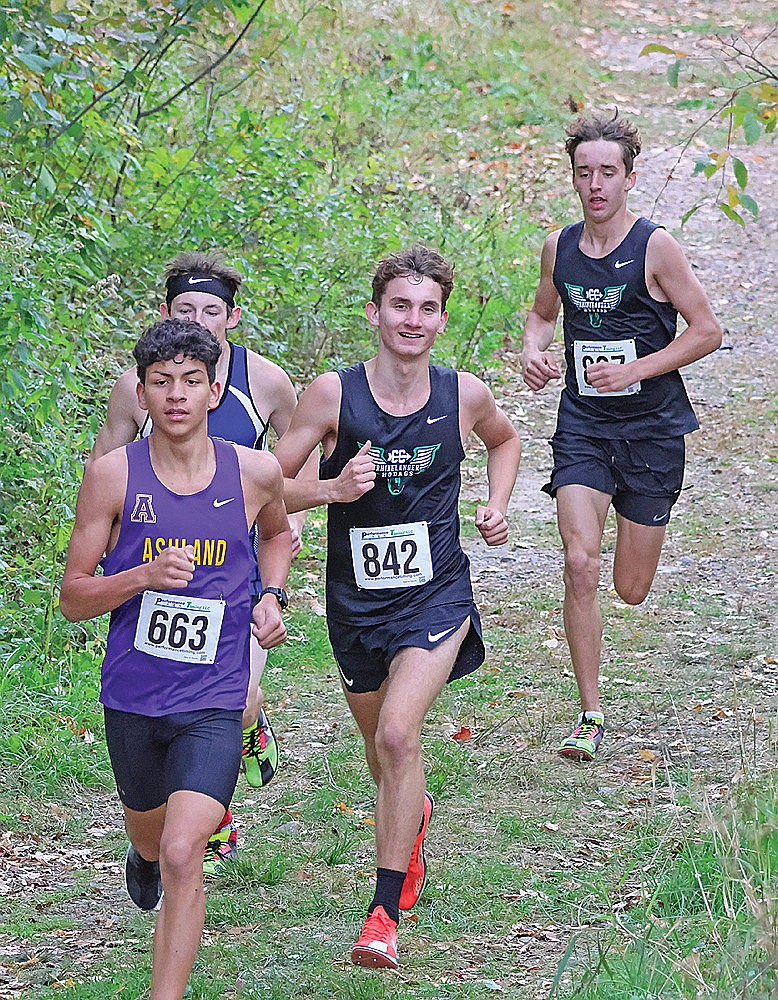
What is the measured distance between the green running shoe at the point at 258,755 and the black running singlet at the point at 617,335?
187 cm

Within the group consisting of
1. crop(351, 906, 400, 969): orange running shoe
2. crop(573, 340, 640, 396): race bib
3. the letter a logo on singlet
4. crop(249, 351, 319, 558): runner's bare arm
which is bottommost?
crop(351, 906, 400, 969): orange running shoe

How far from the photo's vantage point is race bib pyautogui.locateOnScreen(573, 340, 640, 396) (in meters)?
5.88

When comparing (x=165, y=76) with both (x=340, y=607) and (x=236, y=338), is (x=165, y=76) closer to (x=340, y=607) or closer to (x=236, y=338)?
(x=236, y=338)

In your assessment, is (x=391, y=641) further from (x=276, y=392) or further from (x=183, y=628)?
(x=276, y=392)

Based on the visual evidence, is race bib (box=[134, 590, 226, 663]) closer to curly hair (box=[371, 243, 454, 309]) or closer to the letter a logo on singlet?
the letter a logo on singlet

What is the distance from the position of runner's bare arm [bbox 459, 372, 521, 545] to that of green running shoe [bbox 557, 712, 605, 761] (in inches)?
56.6

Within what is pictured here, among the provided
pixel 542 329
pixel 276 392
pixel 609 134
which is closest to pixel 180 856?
pixel 276 392

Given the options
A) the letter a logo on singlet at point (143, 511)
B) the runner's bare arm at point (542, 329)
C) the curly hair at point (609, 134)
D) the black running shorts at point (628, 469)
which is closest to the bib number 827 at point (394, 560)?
the letter a logo on singlet at point (143, 511)

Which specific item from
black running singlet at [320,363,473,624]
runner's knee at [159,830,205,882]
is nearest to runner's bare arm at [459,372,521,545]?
black running singlet at [320,363,473,624]

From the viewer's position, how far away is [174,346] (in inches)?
156

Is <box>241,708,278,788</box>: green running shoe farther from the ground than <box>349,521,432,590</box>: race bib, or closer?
closer

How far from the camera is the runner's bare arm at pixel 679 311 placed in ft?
18.8

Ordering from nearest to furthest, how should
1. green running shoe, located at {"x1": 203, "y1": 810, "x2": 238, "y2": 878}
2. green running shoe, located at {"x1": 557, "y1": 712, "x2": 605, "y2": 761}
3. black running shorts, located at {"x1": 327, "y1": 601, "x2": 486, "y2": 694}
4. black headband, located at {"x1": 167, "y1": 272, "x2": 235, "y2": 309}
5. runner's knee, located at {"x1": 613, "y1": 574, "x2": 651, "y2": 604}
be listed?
black running shorts, located at {"x1": 327, "y1": 601, "x2": 486, "y2": 694}
black headband, located at {"x1": 167, "y1": 272, "x2": 235, "y2": 309}
green running shoe, located at {"x1": 203, "y1": 810, "x2": 238, "y2": 878}
green running shoe, located at {"x1": 557, "y1": 712, "x2": 605, "y2": 761}
runner's knee, located at {"x1": 613, "y1": 574, "x2": 651, "y2": 604}

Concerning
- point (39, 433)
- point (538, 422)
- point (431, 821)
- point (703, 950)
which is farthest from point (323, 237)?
point (703, 950)
